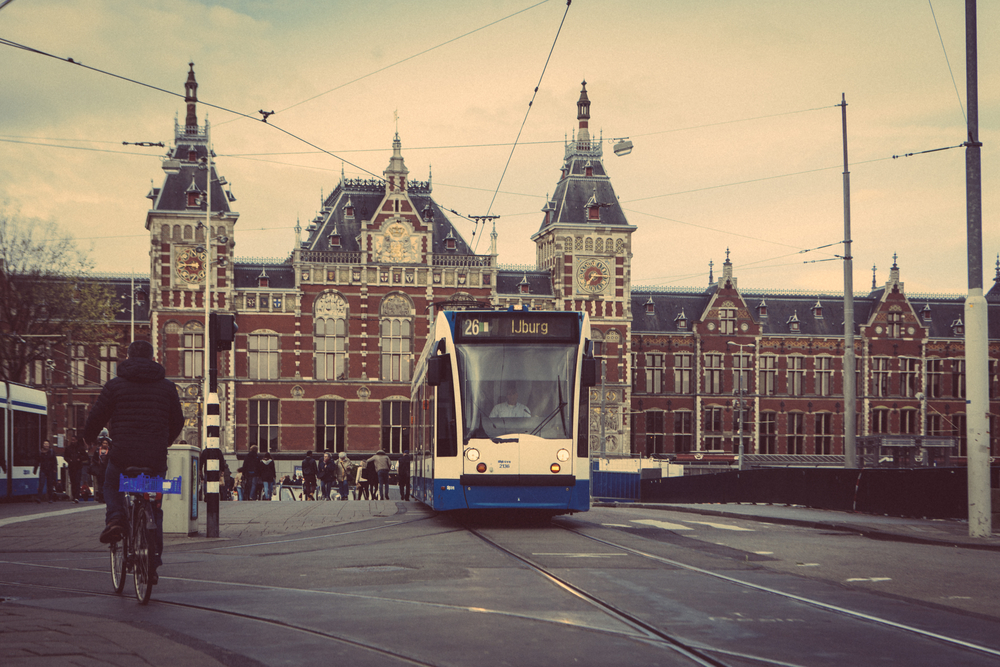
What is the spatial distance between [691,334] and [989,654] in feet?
178

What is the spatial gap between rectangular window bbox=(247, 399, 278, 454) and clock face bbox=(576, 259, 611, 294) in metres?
15.3

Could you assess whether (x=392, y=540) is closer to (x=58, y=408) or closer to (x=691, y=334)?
(x=58, y=408)

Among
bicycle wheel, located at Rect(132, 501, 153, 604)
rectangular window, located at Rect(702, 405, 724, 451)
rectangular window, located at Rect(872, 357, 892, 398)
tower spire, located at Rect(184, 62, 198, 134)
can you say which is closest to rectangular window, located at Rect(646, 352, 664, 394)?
rectangular window, located at Rect(702, 405, 724, 451)

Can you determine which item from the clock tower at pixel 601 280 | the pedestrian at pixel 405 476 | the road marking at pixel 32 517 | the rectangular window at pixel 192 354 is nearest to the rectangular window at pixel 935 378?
the clock tower at pixel 601 280

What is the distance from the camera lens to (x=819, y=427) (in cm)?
5969

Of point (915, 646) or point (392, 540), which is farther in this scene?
point (392, 540)

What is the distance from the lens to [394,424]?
51.9m

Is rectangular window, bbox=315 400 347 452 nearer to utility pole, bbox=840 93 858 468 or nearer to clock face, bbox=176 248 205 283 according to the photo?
clock face, bbox=176 248 205 283

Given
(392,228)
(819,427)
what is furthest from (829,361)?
(392,228)

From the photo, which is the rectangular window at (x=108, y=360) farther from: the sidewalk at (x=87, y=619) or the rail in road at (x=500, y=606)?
the rail in road at (x=500, y=606)

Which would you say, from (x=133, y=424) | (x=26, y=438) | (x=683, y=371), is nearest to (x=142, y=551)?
(x=133, y=424)

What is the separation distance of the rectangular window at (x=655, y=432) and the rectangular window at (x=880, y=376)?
37.8 ft

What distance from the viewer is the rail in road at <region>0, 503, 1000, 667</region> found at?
5574mm

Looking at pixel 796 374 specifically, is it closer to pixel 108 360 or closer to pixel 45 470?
pixel 108 360
